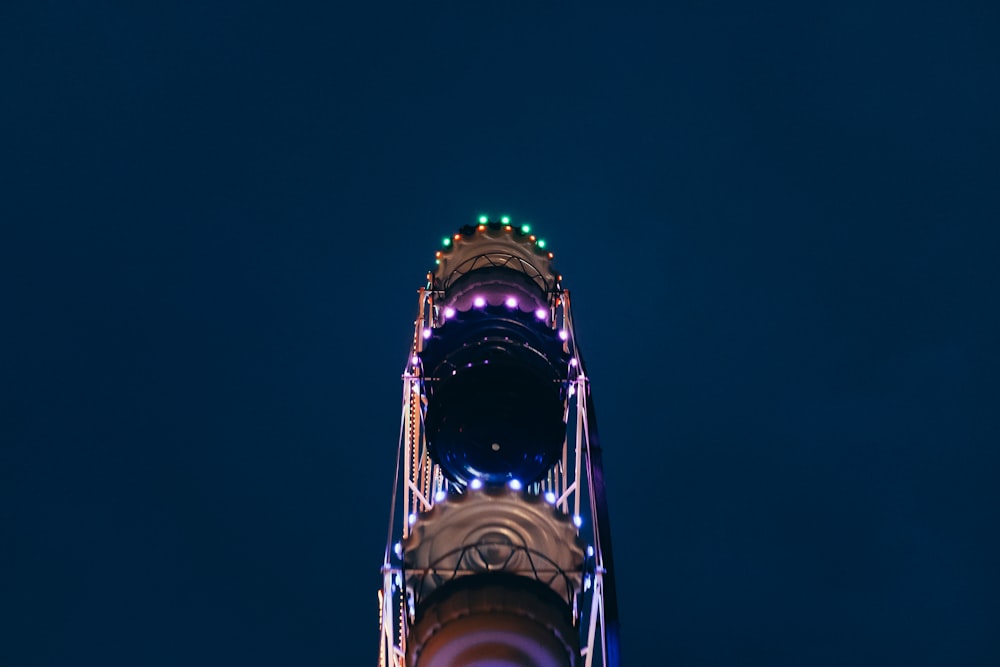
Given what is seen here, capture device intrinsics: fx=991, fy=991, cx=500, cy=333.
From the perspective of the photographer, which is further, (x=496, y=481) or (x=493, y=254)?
(x=493, y=254)

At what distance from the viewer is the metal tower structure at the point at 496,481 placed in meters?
11.0

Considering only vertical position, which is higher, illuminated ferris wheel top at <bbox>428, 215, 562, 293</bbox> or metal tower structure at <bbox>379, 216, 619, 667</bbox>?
illuminated ferris wheel top at <bbox>428, 215, 562, 293</bbox>

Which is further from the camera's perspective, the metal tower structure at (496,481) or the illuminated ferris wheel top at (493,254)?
the illuminated ferris wheel top at (493,254)

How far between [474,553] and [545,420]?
7.82ft

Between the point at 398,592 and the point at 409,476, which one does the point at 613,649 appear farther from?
the point at 409,476

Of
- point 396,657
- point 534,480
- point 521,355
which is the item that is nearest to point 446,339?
point 521,355

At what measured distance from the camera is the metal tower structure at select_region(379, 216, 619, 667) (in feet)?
36.0

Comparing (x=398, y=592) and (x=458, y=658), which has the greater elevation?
(x=398, y=592)

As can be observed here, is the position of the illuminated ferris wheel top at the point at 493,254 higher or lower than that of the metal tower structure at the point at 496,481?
higher

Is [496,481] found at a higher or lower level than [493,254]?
lower

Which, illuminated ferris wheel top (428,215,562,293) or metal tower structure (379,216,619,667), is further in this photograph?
illuminated ferris wheel top (428,215,562,293)

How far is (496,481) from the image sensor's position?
13961 millimetres

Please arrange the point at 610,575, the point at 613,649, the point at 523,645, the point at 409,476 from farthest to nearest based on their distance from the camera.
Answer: the point at 409,476 < the point at 610,575 < the point at 613,649 < the point at 523,645

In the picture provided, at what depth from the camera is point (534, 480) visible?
14109 mm
